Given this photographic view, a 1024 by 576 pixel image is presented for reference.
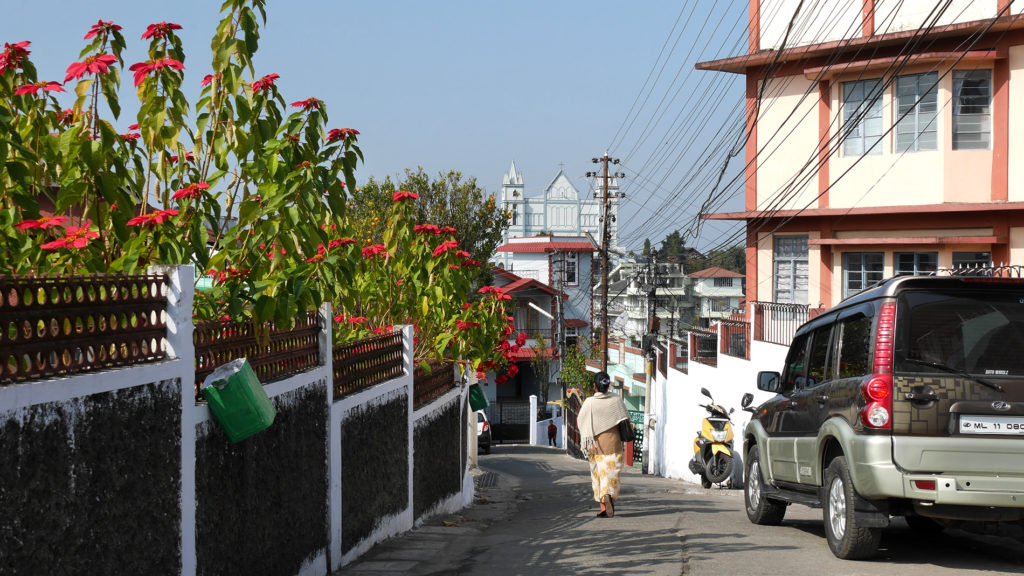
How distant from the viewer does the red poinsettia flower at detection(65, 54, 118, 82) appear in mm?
6410

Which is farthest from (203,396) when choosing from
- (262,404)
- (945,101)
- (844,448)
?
(945,101)

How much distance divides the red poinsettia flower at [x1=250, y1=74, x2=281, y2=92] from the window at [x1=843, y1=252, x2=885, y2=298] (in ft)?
62.7

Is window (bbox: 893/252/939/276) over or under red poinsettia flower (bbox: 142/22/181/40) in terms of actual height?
under

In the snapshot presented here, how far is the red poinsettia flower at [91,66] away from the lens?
6410 millimetres

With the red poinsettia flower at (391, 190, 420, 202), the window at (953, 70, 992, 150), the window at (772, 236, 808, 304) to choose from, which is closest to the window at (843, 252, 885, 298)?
the window at (772, 236, 808, 304)

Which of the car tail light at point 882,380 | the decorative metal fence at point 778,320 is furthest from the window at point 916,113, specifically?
the car tail light at point 882,380

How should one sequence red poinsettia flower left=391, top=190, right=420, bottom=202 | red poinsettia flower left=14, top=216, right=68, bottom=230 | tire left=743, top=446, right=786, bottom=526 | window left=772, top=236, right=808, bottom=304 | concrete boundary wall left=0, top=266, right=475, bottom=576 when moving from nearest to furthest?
concrete boundary wall left=0, top=266, right=475, bottom=576
red poinsettia flower left=14, top=216, right=68, bottom=230
tire left=743, top=446, right=786, bottom=526
red poinsettia flower left=391, top=190, right=420, bottom=202
window left=772, top=236, right=808, bottom=304

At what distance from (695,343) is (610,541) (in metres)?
18.3

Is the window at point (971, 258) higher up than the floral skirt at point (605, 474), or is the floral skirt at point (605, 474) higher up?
the window at point (971, 258)

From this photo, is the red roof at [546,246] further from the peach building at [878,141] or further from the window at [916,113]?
the window at [916,113]

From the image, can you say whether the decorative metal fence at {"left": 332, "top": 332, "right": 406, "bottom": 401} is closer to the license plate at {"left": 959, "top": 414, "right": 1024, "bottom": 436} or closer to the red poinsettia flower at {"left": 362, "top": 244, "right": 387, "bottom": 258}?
the red poinsettia flower at {"left": 362, "top": 244, "right": 387, "bottom": 258}

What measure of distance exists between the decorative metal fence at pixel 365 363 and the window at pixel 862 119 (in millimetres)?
15040

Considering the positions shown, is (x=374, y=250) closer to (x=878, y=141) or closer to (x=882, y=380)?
(x=882, y=380)

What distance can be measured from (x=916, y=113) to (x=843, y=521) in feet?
55.9
